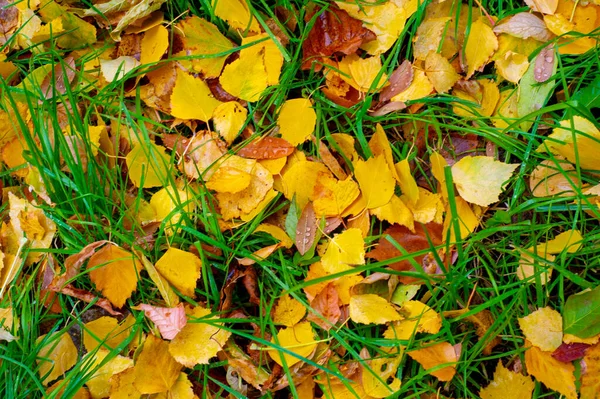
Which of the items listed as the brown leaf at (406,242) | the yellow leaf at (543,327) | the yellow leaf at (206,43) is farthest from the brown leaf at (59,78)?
the yellow leaf at (543,327)

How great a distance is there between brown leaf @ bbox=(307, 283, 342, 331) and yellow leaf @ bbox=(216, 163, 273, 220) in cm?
29

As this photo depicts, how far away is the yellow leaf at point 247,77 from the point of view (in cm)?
153

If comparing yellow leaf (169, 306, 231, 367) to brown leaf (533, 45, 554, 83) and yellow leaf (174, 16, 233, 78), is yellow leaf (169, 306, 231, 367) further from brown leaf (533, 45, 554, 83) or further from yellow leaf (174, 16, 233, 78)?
brown leaf (533, 45, 554, 83)

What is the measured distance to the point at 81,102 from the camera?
1.64 metres

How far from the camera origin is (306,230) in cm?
147

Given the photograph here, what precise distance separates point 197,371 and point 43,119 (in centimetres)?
81

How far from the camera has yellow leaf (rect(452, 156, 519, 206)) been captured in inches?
56.6

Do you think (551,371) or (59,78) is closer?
(551,371)

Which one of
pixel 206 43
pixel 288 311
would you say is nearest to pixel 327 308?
pixel 288 311

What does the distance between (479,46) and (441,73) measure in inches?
5.3

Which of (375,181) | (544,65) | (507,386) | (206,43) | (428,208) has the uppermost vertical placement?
(206,43)

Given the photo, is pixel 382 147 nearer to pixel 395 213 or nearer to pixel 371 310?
pixel 395 213

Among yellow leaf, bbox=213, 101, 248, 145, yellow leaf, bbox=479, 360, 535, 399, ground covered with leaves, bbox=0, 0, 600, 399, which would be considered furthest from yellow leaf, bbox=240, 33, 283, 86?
yellow leaf, bbox=479, 360, 535, 399

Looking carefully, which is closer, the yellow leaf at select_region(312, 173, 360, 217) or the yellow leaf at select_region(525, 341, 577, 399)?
the yellow leaf at select_region(525, 341, 577, 399)
